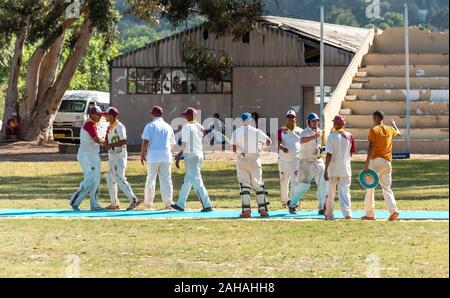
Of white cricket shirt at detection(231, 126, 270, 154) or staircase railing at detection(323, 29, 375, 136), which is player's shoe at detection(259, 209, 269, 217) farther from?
staircase railing at detection(323, 29, 375, 136)

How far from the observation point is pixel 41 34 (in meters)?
50.8

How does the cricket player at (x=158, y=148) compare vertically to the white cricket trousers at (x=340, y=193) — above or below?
above

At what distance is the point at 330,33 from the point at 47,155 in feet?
49.5

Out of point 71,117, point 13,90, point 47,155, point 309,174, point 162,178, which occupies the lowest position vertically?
point 47,155

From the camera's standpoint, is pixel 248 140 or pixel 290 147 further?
pixel 290 147

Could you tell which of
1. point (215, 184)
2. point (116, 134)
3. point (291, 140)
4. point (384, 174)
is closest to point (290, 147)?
point (291, 140)

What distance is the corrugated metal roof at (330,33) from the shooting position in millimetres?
51844

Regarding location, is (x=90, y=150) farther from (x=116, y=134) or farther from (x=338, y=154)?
(x=338, y=154)

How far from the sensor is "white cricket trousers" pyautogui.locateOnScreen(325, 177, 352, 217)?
821 inches

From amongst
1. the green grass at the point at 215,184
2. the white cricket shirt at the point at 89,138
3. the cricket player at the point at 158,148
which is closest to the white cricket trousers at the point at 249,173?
the cricket player at the point at 158,148

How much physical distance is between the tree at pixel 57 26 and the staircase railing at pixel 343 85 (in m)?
4.60

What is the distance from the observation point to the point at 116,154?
77.1 ft

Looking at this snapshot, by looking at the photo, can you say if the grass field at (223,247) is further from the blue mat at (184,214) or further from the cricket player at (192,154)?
the cricket player at (192,154)
